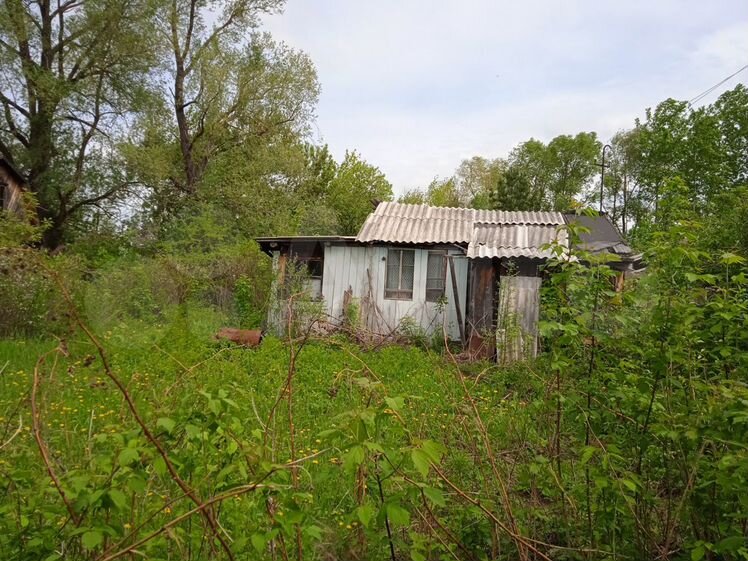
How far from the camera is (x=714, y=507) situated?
2123 mm

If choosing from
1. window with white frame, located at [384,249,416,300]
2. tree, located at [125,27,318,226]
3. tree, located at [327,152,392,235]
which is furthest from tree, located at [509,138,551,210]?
window with white frame, located at [384,249,416,300]

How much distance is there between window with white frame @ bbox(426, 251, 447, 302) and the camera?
11875 mm

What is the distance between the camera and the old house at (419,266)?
10.9 m

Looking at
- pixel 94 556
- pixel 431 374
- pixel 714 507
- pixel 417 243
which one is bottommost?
pixel 431 374

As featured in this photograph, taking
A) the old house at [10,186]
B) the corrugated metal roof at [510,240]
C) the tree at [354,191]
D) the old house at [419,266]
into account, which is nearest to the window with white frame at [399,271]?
the old house at [419,266]

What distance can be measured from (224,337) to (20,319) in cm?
375

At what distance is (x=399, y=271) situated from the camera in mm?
12055

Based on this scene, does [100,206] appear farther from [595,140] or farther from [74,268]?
[595,140]

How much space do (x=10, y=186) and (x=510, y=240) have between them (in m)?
17.3

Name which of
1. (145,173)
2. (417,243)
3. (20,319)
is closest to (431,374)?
(417,243)

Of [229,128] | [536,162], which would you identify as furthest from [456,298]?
[536,162]

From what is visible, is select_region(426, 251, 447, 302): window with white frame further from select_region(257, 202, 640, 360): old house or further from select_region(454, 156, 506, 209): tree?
select_region(454, 156, 506, 209): tree

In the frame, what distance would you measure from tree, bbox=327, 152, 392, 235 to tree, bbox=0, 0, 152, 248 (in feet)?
40.8

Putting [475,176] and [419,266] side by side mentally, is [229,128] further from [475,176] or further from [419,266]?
[475,176]
